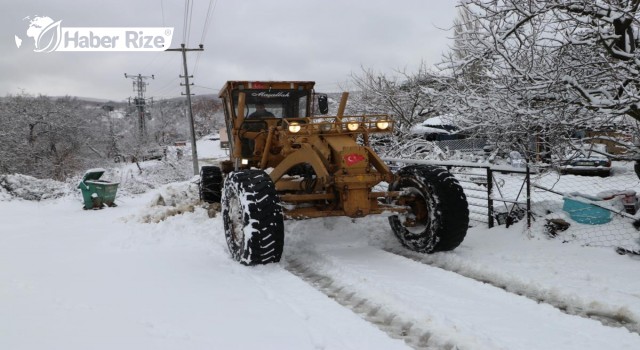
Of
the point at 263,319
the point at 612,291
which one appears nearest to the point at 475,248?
the point at 612,291

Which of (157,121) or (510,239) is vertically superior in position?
(157,121)

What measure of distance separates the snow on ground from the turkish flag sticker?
1116 mm

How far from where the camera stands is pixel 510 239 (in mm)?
6188

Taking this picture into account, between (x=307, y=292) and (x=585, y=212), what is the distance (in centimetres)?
383

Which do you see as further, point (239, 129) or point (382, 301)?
point (239, 129)

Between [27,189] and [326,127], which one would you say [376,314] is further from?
[27,189]

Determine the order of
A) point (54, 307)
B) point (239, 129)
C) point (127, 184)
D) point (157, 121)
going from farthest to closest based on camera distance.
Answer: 1. point (157, 121)
2. point (127, 184)
3. point (239, 129)
4. point (54, 307)

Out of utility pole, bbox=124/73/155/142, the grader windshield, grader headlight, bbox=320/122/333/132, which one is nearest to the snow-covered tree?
grader headlight, bbox=320/122/333/132

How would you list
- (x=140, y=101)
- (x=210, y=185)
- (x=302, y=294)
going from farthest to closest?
(x=140, y=101), (x=210, y=185), (x=302, y=294)

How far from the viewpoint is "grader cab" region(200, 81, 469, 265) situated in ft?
17.0

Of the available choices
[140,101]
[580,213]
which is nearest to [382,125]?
[580,213]

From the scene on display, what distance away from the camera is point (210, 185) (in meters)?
9.66

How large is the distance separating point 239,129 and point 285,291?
3578 millimetres

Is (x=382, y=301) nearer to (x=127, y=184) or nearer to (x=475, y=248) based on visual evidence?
(x=475, y=248)
